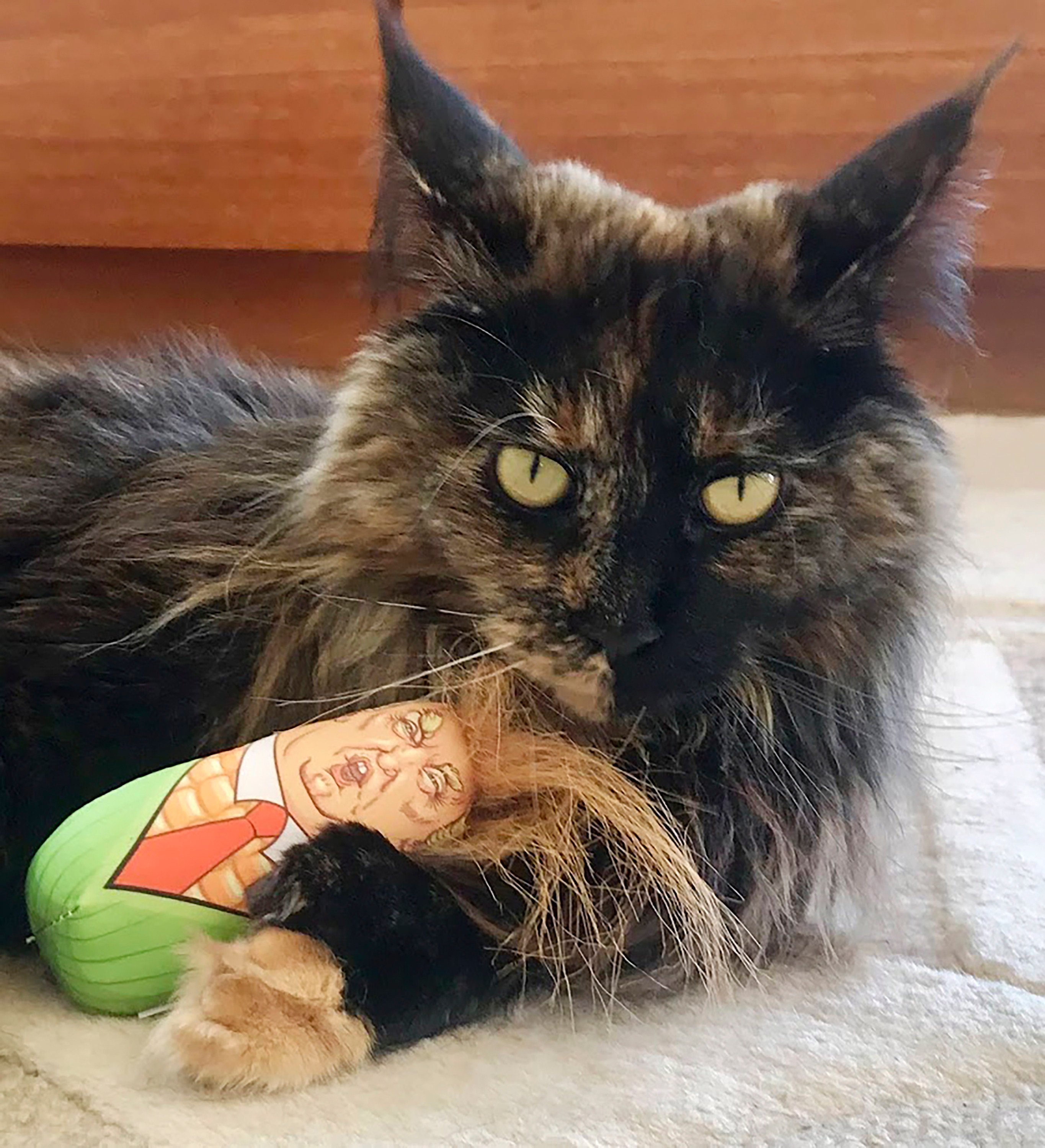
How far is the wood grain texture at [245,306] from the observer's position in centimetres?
232

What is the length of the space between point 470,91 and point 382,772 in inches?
60.4

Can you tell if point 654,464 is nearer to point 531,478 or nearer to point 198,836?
point 531,478

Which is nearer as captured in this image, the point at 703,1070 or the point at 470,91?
the point at 703,1070

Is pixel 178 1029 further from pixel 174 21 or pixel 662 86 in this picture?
pixel 174 21

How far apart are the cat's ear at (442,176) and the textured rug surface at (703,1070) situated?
2.01 feet

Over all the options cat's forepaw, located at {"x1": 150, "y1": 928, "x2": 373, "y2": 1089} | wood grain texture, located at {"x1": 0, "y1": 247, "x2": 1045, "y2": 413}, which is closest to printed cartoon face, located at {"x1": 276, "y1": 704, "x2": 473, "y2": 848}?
cat's forepaw, located at {"x1": 150, "y1": 928, "x2": 373, "y2": 1089}

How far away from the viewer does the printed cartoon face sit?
0.93 meters

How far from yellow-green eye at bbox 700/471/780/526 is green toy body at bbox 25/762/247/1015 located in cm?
45

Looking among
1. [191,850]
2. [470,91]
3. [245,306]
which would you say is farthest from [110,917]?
[245,306]

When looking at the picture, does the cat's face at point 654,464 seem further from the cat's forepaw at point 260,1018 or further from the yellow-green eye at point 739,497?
the cat's forepaw at point 260,1018

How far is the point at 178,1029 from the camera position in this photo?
817mm

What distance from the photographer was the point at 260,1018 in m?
0.82

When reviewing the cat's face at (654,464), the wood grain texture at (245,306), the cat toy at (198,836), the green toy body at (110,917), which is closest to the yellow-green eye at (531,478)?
the cat's face at (654,464)

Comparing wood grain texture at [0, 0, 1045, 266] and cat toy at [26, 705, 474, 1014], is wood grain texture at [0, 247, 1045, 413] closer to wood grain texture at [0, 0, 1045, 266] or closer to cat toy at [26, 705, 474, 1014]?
wood grain texture at [0, 0, 1045, 266]
